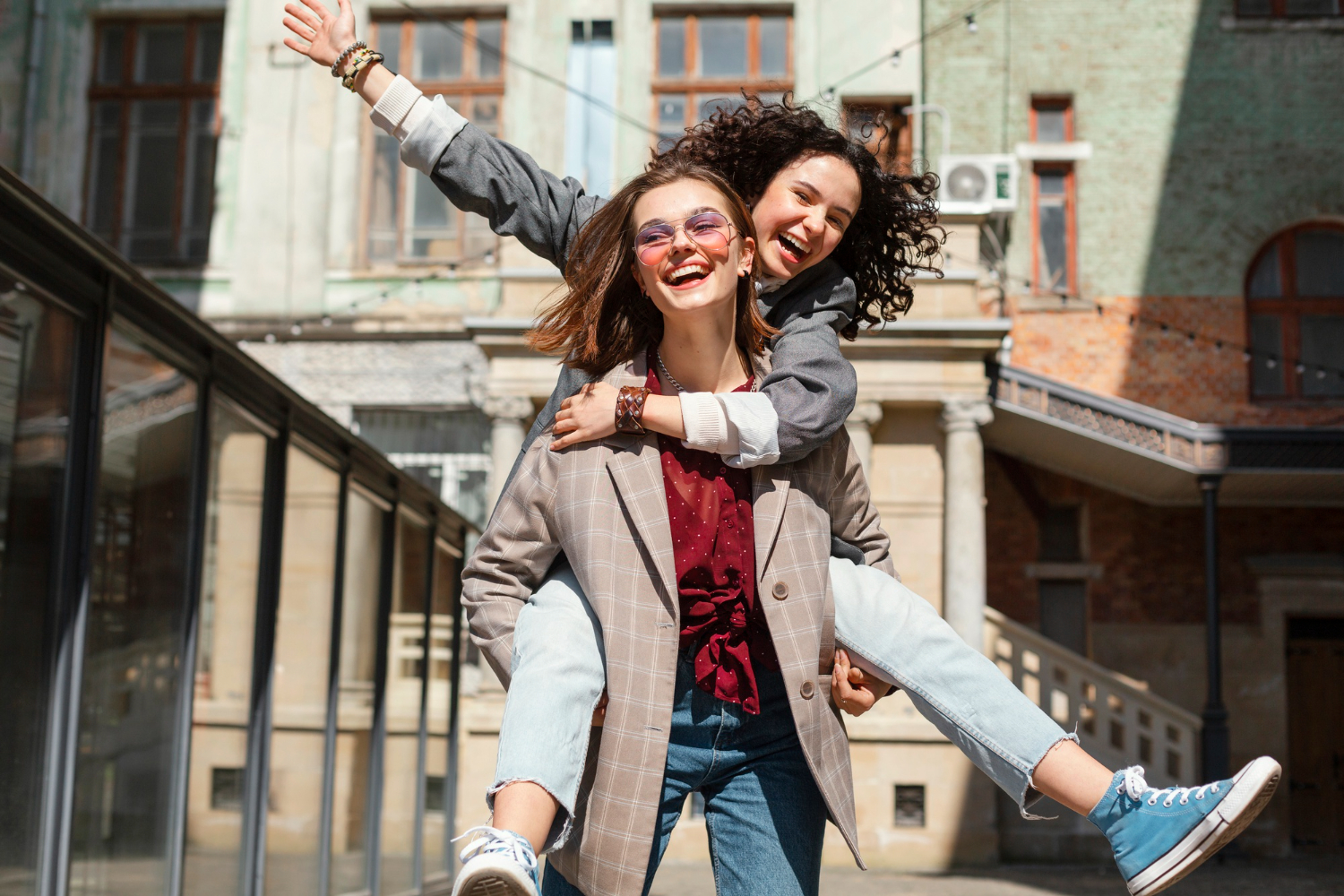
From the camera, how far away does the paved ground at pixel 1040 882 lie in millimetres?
11523

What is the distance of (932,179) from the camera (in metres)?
2.88

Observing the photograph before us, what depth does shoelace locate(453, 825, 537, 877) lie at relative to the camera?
2012 mm

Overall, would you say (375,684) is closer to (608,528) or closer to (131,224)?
(608,528)

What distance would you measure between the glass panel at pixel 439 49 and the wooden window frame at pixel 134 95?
2462 millimetres

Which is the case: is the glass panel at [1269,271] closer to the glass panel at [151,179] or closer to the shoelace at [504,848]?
the glass panel at [151,179]

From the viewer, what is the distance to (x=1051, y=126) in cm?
1747

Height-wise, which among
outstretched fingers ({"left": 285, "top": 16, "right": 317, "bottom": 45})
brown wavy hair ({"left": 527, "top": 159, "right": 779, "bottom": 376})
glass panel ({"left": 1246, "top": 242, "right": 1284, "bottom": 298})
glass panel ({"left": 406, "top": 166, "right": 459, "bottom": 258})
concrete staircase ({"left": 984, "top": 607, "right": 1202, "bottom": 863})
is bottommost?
concrete staircase ({"left": 984, "top": 607, "right": 1202, "bottom": 863})

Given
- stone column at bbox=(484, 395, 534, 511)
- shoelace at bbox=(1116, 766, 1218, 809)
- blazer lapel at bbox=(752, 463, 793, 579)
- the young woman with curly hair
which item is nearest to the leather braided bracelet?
the young woman with curly hair

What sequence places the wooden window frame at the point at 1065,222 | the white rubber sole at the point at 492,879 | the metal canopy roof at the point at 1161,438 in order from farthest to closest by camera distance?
1. the wooden window frame at the point at 1065,222
2. the metal canopy roof at the point at 1161,438
3. the white rubber sole at the point at 492,879

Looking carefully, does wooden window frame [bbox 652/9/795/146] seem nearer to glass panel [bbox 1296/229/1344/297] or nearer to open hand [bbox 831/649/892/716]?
glass panel [bbox 1296/229/1344/297]

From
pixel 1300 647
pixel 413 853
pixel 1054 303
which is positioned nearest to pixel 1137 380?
pixel 1054 303

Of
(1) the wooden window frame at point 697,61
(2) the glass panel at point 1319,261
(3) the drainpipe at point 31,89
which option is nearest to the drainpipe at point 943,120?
(1) the wooden window frame at point 697,61

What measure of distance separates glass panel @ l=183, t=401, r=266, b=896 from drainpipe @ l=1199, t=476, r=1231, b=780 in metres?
10.5

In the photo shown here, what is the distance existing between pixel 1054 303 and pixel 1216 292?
191cm
